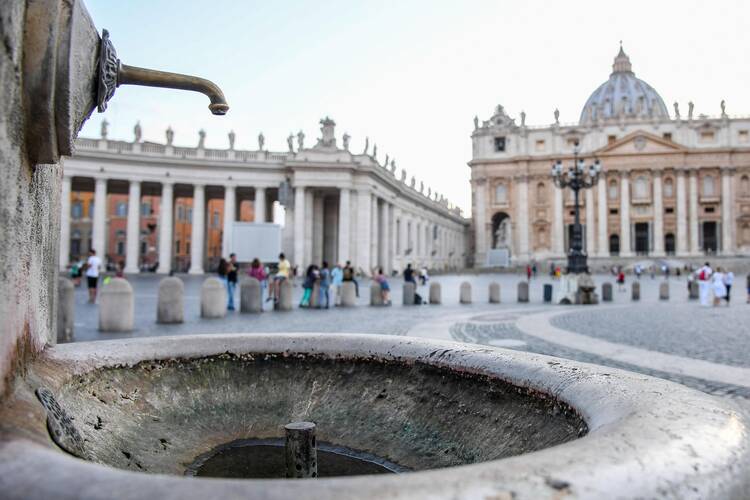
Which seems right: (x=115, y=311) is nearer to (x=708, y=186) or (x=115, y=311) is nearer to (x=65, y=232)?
(x=65, y=232)

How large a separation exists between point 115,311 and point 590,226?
65.0 metres

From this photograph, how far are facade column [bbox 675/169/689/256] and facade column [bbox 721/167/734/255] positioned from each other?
4.06m

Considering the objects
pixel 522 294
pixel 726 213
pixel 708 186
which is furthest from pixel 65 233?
pixel 708 186

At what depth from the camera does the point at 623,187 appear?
219ft

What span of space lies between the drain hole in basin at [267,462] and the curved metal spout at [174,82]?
57.6 inches

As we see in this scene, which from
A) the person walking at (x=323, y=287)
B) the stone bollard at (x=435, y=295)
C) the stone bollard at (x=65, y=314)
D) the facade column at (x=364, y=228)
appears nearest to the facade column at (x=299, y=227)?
the facade column at (x=364, y=228)

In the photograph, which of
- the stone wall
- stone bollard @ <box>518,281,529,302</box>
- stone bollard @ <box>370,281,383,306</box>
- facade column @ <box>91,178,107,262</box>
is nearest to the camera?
the stone wall

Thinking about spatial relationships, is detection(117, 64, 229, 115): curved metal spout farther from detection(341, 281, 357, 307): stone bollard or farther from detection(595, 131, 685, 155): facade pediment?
detection(595, 131, 685, 155): facade pediment

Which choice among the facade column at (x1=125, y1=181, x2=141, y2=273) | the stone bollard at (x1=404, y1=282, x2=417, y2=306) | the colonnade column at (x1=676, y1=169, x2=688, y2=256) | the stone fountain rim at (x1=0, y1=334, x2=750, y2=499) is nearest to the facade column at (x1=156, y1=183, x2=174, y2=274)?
the facade column at (x1=125, y1=181, x2=141, y2=273)

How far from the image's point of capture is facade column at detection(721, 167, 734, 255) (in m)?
63.8

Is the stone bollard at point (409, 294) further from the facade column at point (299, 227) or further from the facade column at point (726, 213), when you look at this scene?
the facade column at point (726, 213)

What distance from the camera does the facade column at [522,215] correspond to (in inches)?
2721

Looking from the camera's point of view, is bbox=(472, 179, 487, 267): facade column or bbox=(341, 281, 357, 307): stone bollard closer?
bbox=(341, 281, 357, 307): stone bollard

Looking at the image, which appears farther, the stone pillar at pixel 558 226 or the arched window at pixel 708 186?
the stone pillar at pixel 558 226
